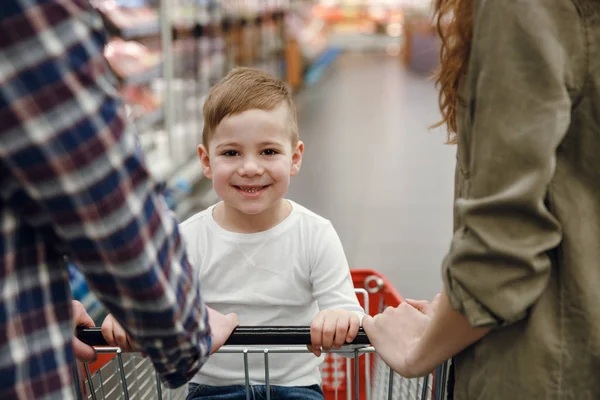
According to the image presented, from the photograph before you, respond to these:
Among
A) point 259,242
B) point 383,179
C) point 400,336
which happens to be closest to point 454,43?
point 400,336

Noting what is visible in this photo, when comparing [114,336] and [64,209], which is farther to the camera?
[114,336]

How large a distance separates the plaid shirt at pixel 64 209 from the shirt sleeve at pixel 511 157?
39 centimetres

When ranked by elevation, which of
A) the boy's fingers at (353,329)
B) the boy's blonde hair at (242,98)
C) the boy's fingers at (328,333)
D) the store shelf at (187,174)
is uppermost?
the boy's blonde hair at (242,98)

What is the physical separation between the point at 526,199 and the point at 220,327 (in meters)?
0.59

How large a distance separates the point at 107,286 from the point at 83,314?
518 millimetres

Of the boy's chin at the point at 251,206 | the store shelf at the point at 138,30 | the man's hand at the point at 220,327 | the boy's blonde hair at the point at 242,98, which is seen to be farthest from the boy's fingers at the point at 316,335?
the store shelf at the point at 138,30

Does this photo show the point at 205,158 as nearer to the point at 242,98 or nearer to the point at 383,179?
the point at 242,98

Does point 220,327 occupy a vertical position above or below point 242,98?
below

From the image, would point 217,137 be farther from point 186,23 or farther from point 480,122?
point 186,23

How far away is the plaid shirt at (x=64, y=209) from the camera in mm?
742

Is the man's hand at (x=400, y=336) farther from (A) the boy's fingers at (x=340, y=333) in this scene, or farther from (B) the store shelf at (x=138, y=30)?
(B) the store shelf at (x=138, y=30)

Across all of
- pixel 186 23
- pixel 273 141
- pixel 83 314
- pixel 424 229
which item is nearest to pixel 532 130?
pixel 273 141

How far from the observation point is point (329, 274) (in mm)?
1625

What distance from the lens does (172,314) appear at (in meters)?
0.92
